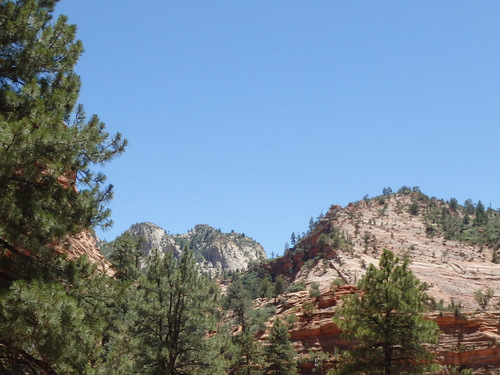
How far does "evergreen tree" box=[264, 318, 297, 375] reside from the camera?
99.6ft

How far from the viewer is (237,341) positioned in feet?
117

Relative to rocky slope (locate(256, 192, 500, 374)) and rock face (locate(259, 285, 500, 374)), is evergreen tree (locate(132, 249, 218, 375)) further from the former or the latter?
rock face (locate(259, 285, 500, 374))

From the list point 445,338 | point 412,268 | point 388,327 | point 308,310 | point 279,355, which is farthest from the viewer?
point 412,268

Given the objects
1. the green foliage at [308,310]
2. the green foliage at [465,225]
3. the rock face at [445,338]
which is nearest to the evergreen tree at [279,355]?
the rock face at [445,338]

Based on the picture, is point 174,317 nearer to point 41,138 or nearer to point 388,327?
point 388,327

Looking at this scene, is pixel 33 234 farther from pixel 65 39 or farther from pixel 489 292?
pixel 489 292

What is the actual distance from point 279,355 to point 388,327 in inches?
676

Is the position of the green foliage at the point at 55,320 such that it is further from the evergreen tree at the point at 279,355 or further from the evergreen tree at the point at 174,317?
the evergreen tree at the point at 279,355

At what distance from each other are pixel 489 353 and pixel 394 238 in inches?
1945

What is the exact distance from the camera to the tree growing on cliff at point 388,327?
49.3ft

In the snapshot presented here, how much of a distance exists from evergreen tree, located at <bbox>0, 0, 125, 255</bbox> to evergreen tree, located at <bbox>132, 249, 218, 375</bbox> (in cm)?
850

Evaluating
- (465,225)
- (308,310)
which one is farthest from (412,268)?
(465,225)

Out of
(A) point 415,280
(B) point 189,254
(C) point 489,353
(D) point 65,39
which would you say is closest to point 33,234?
(D) point 65,39

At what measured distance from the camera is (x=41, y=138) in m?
7.17
